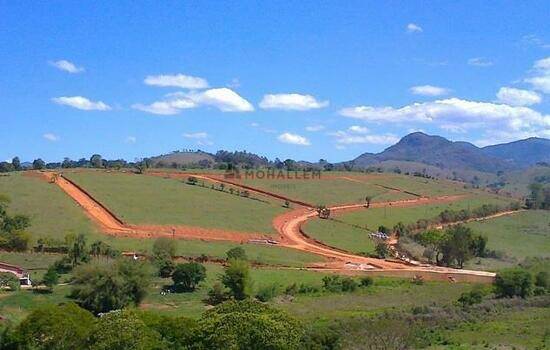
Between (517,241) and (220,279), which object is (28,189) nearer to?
(220,279)

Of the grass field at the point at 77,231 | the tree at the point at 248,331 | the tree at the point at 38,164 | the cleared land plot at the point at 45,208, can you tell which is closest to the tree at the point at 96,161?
the tree at the point at 38,164

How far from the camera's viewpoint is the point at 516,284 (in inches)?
1826

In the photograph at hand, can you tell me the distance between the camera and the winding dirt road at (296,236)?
5972 cm

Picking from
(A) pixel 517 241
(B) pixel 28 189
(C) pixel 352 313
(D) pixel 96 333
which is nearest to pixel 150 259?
(C) pixel 352 313

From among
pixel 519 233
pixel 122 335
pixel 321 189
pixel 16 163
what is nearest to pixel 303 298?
pixel 122 335

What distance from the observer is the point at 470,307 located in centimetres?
4112

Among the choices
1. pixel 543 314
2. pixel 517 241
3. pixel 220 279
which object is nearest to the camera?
pixel 543 314

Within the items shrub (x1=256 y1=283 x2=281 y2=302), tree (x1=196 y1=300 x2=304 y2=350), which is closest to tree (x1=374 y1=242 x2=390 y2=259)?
shrub (x1=256 y1=283 x2=281 y2=302)

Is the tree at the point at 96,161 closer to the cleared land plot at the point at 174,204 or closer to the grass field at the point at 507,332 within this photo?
the cleared land plot at the point at 174,204

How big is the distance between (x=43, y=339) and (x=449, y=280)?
130 feet

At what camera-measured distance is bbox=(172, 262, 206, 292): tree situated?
4712 cm

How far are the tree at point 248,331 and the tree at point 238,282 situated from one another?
2148 centimetres

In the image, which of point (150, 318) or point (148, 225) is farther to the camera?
point (148, 225)

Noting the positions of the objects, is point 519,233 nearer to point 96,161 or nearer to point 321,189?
point 321,189
